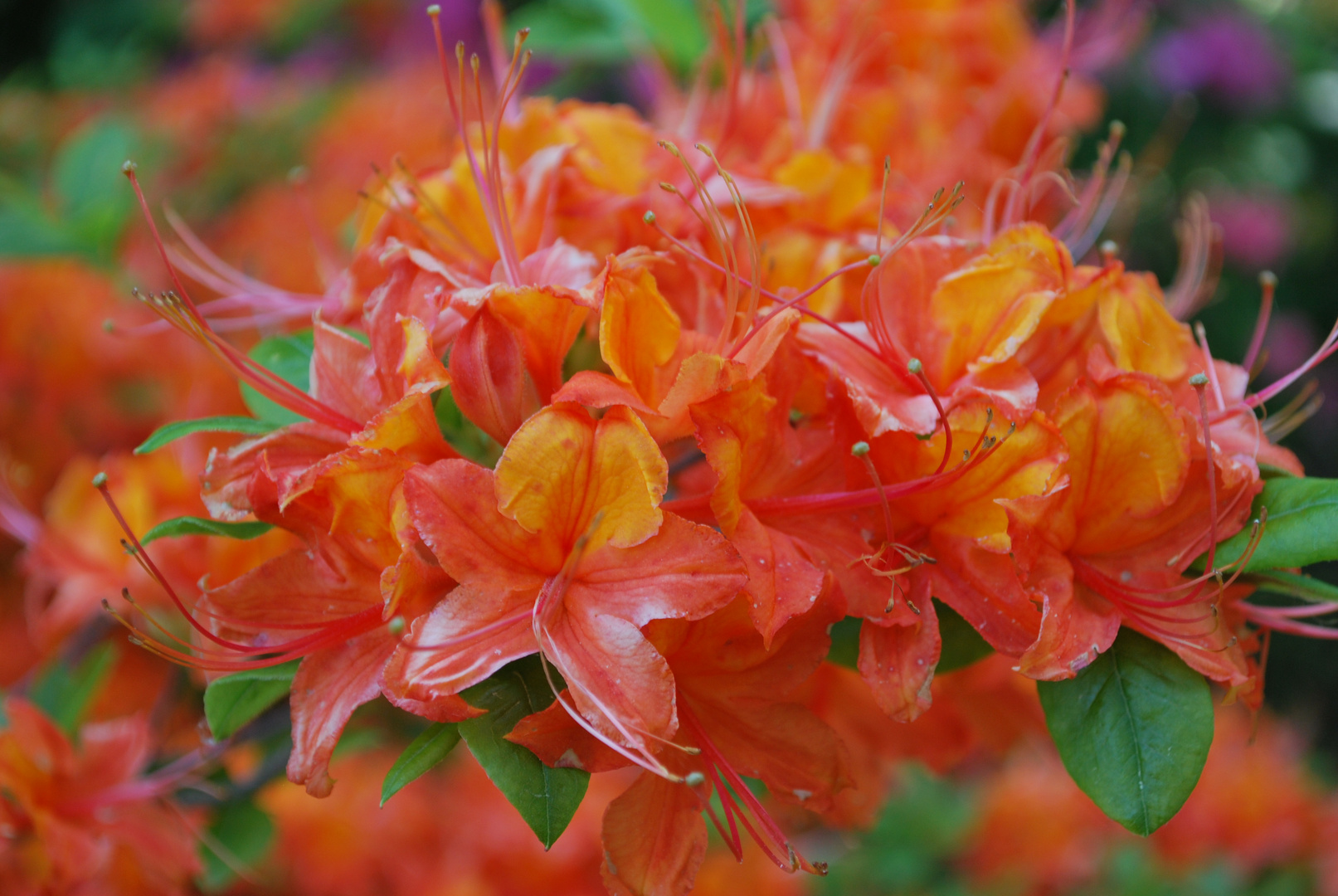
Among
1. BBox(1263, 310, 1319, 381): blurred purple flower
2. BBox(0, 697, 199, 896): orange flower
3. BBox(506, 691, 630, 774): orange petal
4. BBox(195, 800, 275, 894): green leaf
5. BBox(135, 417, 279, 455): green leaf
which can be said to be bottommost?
BBox(1263, 310, 1319, 381): blurred purple flower

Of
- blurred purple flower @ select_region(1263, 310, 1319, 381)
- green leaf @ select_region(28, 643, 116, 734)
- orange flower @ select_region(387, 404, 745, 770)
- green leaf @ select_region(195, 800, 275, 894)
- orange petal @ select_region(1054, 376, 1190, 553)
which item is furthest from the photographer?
blurred purple flower @ select_region(1263, 310, 1319, 381)

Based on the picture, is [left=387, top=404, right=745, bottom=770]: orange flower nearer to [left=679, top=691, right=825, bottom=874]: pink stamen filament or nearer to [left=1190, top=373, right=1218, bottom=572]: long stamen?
[left=679, top=691, right=825, bottom=874]: pink stamen filament

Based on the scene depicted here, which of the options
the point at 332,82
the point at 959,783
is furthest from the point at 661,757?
the point at 332,82

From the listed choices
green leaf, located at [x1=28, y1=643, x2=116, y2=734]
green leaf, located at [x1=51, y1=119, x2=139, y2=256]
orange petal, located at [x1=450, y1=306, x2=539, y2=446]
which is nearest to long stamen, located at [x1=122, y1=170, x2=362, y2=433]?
orange petal, located at [x1=450, y1=306, x2=539, y2=446]

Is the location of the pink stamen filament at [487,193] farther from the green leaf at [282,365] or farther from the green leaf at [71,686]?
the green leaf at [71,686]

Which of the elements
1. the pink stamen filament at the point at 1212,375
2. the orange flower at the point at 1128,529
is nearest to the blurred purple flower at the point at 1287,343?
the pink stamen filament at the point at 1212,375

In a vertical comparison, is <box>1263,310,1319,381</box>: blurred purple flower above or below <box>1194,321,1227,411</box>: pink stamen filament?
below

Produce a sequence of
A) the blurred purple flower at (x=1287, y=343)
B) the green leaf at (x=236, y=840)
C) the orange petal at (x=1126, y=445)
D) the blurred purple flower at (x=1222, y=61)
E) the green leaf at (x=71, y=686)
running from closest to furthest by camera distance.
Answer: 1. the orange petal at (x=1126, y=445)
2. the green leaf at (x=236, y=840)
3. the green leaf at (x=71, y=686)
4. the blurred purple flower at (x=1222, y=61)
5. the blurred purple flower at (x=1287, y=343)
